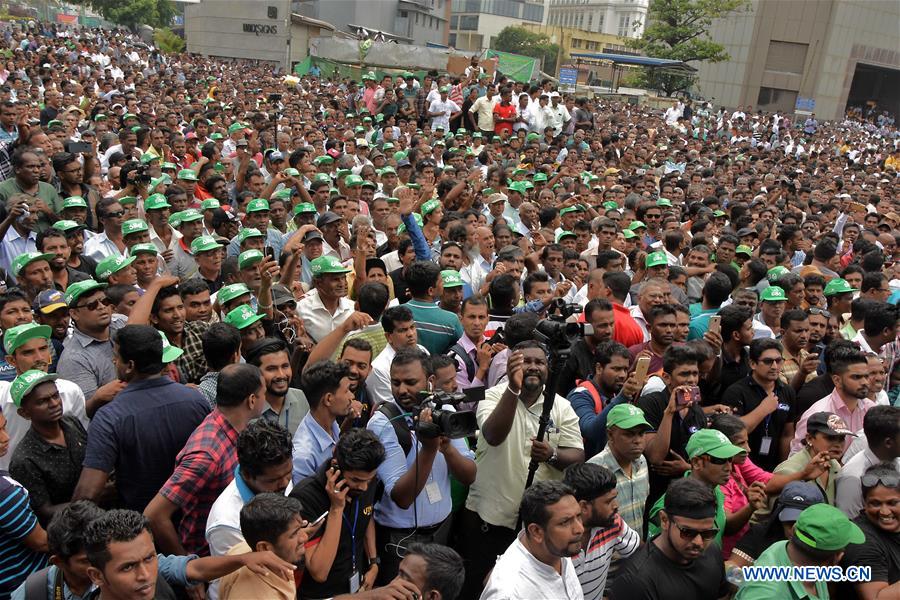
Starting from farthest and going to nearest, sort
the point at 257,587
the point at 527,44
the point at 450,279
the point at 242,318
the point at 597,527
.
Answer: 1. the point at 527,44
2. the point at 450,279
3. the point at 242,318
4. the point at 597,527
5. the point at 257,587

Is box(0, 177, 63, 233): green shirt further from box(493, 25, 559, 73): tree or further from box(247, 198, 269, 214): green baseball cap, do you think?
box(493, 25, 559, 73): tree

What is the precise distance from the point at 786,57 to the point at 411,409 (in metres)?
51.9

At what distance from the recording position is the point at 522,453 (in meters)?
3.88

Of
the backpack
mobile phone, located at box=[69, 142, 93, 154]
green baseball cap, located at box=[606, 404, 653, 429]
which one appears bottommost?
the backpack

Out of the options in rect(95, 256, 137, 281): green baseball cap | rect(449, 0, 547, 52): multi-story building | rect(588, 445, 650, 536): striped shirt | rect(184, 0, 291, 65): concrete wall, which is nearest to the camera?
rect(588, 445, 650, 536): striped shirt

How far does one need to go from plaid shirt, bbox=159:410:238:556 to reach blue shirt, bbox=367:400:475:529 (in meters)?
0.71

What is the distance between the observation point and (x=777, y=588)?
322 centimetres

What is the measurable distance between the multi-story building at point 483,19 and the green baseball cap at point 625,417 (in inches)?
4039

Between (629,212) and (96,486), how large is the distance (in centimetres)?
818

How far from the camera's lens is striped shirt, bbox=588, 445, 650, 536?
12.5ft

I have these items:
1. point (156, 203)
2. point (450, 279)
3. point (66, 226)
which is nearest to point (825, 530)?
point (450, 279)

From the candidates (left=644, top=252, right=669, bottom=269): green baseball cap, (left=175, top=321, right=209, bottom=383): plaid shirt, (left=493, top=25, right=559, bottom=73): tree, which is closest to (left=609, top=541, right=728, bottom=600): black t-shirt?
(left=175, top=321, right=209, bottom=383): plaid shirt

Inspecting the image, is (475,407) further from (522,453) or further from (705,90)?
(705,90)

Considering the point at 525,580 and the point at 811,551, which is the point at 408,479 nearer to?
the point at 525,580
